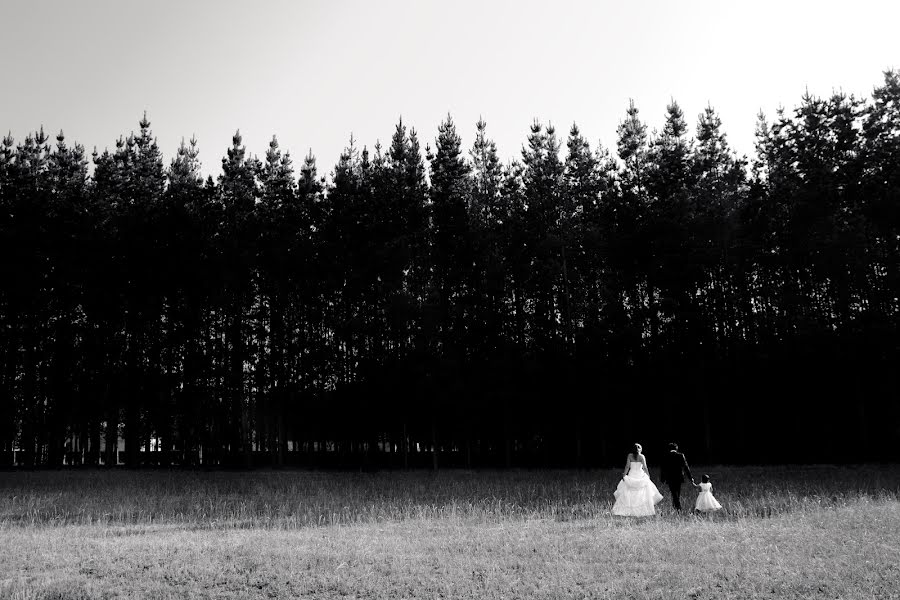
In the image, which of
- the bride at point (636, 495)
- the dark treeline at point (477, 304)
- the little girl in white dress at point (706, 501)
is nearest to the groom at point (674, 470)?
the little girl in white dress at point (706, 501)

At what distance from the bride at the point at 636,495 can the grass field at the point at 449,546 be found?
535 mm

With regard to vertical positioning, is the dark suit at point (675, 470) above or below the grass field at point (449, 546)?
above

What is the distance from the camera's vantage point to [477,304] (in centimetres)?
3572

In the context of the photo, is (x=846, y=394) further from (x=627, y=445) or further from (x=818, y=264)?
(x=627, y=445)

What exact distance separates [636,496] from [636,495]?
0.02 meters

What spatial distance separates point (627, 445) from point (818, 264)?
12547 millimetres

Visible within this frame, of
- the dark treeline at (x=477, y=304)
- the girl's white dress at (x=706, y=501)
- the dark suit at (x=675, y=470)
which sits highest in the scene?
the dark treeline at (x=477, y=304)

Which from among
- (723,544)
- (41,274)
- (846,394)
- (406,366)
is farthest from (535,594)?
(41,274)

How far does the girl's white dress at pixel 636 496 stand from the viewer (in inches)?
589

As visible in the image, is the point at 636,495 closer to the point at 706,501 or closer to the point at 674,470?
the point at 674,470

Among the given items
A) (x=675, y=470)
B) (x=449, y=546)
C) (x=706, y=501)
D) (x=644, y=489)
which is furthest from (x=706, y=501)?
(x=449, y=546)

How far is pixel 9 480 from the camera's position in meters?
26.6

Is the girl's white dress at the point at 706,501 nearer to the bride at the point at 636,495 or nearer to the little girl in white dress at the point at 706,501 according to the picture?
the little girl in white dress at the point at 706,501

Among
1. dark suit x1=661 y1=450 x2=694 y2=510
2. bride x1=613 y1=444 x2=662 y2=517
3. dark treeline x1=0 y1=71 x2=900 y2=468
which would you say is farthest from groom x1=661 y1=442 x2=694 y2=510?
dark treeline x1=0 y1=71 x2=900 y2=468
